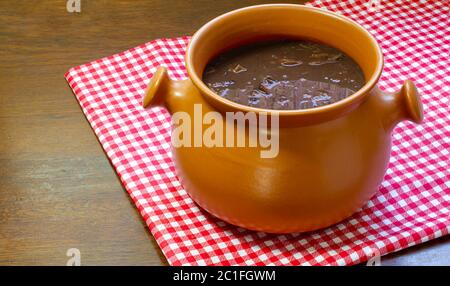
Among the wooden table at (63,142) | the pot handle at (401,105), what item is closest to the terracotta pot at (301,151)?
the pot handle at (401,105)

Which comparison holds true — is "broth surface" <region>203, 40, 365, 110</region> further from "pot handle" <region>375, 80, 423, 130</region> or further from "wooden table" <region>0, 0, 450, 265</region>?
"wooden table" <region>0, 0, 450, 265</region>

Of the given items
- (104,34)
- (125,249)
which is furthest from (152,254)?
(104,34)

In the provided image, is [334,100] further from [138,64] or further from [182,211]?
[138,64]

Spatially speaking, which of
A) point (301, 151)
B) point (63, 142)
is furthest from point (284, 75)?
point (63, 142)

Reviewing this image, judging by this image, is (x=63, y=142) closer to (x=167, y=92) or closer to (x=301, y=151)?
(x=167, y=92)

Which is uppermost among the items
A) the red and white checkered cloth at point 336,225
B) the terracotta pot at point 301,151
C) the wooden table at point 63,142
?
the terracotta pot at point 301,151

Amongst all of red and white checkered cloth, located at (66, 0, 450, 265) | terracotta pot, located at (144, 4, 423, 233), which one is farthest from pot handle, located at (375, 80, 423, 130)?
red and white checkered cloth, located at (66, 0, 450, 265)

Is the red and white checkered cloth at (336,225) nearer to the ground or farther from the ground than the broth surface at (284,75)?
nearer to the ground

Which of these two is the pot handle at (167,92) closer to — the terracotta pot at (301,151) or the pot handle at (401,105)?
the terracotta pot at (301,151)
